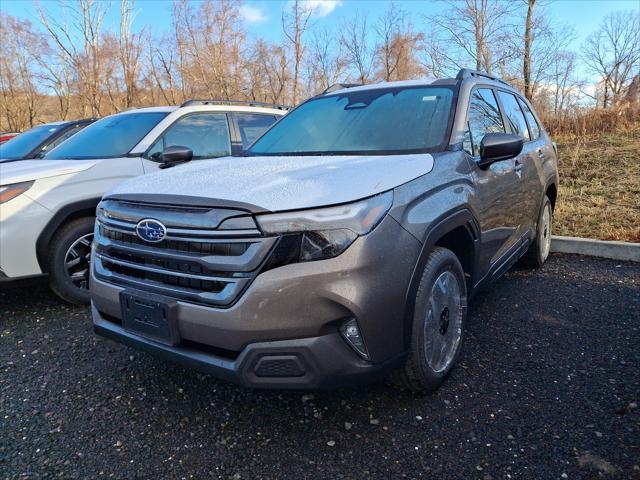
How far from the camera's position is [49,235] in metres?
3.58

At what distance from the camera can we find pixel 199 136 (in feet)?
15.8

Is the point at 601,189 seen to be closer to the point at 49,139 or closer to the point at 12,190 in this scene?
the point at 12,190

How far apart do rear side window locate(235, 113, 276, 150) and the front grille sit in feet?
9.90

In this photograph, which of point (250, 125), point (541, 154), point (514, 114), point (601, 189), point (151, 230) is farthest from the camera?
point (601, 189)

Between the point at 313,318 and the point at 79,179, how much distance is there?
2.90 metres

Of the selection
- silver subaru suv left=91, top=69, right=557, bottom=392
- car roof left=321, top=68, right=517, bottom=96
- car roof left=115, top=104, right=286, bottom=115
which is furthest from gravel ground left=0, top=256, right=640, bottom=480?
car roof left=115, top=104, right=286, bottom=115

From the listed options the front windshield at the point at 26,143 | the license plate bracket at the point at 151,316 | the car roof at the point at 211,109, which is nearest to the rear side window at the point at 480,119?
the license plate bracket at the point at 151,316

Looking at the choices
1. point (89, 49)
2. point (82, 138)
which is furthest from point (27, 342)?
point (89, 49)

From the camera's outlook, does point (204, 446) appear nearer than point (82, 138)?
Yes

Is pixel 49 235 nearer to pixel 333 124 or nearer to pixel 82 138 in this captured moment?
pixel 82 138

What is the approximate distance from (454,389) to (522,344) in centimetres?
83

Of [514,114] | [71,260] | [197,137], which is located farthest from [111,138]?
[514,114]

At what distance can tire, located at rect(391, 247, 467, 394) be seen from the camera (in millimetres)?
2188

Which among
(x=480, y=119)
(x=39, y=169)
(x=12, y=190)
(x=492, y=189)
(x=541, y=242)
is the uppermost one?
(x=480, y=119)
